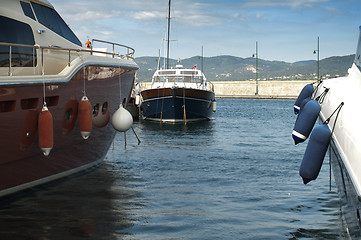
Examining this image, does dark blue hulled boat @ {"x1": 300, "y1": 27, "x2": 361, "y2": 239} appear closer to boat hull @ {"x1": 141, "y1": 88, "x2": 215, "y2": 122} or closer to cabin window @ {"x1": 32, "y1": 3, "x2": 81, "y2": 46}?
cabin window @ {"x1": 32, "y1": 3, "x2": 81, "y2": 46}

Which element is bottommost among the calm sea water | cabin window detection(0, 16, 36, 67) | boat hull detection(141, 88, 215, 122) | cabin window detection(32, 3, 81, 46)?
the calm sea water

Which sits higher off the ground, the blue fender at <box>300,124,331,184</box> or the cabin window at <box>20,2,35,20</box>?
the cabin window at <box>20,2,35,20</box>

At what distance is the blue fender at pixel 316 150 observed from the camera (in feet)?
20.1

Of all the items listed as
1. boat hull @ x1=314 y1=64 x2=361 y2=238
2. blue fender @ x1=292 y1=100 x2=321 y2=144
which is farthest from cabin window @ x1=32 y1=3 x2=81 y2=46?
boat hull @ x1=314 y1=64 x2=361 y2=238

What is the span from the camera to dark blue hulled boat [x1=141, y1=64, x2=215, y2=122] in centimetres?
2739

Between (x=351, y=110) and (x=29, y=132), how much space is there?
16.6 feet

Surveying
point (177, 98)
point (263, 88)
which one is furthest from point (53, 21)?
point (263, 88)

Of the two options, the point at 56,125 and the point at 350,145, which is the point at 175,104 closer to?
the point at 56,125

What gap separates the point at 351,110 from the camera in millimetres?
6211

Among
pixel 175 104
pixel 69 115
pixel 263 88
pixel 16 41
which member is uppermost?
pixel 16 41

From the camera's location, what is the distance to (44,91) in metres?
7.75

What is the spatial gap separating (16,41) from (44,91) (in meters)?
1.20

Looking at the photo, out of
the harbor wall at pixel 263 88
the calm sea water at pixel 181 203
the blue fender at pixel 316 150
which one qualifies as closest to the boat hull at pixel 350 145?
the blue fender at pixel 316 150

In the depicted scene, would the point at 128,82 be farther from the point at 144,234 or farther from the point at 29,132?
the point at 144,234
